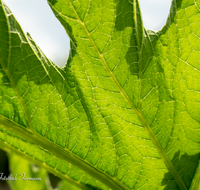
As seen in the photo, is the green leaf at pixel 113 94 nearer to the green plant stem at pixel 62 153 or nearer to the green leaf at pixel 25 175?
the green plant stem at pixel 62 153

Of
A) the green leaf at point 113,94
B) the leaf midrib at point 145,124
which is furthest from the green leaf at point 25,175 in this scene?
the leaf midrib at point 145,124

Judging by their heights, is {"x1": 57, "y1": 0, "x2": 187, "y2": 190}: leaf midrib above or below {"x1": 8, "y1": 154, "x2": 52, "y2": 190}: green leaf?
above

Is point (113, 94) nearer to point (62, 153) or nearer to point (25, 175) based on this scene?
point (62, 153)

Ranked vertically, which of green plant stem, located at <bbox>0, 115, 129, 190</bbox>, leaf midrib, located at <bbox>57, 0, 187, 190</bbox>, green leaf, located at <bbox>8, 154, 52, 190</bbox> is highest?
leaf midrib, located at <bbox>57, 0, 187, 190</bbox>

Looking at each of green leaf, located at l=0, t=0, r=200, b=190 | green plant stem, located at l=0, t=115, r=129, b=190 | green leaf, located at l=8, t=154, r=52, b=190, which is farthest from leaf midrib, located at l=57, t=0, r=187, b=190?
green leaf, located at l=8, t=154, r=52, b=190

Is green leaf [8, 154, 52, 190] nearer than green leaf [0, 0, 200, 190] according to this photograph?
No

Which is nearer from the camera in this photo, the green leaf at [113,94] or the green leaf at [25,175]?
the green leaf at [113,94]

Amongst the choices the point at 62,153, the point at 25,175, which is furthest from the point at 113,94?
the point at 25,175

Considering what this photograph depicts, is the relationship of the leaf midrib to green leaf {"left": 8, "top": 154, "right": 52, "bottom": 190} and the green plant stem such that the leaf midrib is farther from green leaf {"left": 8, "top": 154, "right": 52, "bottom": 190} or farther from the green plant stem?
green leaf {"left": 8, "top": 154, "right": 52, "bottom": 190}

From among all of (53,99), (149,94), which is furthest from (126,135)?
(53,99)

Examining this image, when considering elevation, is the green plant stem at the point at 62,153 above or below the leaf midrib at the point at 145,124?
below
